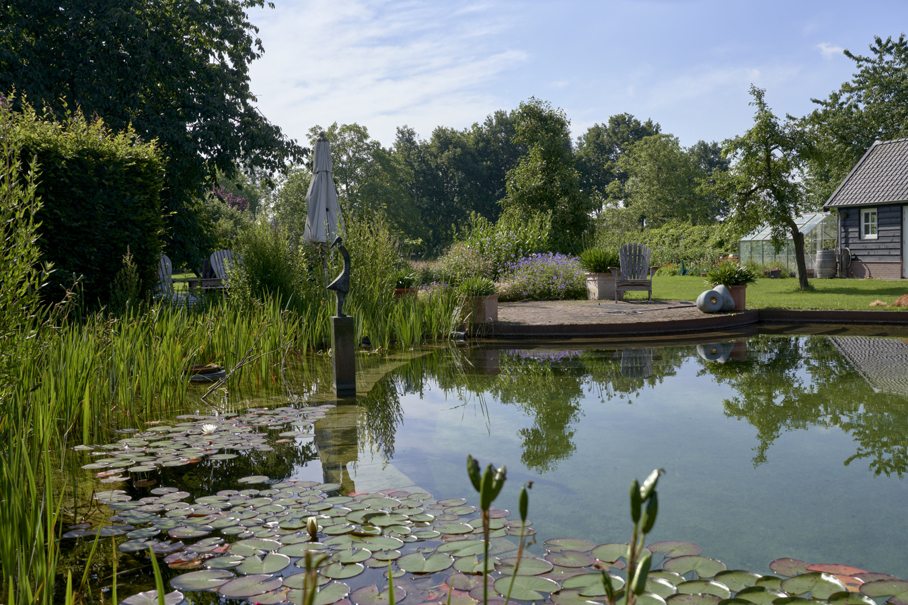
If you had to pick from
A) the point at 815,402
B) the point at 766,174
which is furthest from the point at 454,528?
the point at 766,174

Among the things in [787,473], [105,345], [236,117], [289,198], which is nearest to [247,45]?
[236,117]

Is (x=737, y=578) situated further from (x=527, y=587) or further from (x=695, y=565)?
(x=527, y=587)

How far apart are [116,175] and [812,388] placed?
289 inches

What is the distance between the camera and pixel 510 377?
6.04 m

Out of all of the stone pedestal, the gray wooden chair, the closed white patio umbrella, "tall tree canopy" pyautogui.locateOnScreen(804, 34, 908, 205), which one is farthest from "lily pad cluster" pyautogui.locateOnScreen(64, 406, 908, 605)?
"tall tree canopy" pyautogui.locateOnScreen(804, 34, 908, 205)

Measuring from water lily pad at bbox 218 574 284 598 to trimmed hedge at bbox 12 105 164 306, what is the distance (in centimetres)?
517

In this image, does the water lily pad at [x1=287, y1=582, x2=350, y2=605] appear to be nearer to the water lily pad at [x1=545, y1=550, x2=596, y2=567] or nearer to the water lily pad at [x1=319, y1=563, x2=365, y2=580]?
the water lily pad at [x1=319, y1=563, x2=365, y2=580]

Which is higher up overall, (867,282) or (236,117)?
(236,117)

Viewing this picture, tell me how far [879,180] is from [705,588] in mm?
21377

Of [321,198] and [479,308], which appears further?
[321,198]

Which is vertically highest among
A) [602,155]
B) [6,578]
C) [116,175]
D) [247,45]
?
[602,155]

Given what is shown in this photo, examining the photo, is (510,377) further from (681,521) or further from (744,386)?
(681,521)

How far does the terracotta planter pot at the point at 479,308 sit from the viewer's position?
347 inches

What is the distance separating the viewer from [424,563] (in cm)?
215
